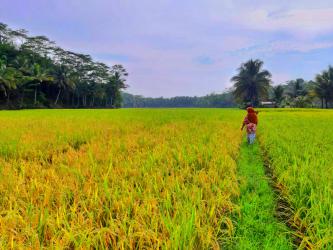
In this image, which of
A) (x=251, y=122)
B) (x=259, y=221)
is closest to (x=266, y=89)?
(x=251, y=122)

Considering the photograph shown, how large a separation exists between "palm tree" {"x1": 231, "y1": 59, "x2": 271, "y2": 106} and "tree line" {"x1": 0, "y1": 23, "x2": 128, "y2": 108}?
950 inches

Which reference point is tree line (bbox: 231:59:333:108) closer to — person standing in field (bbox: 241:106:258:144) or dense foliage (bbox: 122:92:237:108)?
person standing in field (bbox: 241:106:258:144)

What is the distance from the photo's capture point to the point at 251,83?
49.0 meters

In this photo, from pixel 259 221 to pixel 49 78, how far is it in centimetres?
4436

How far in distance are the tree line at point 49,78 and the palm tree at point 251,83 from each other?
79.2ft

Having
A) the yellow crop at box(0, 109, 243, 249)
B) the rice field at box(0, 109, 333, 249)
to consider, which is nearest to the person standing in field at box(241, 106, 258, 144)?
the rice field at box(0, 109, 333, 249)

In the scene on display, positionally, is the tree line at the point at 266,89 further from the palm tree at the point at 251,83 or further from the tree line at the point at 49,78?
Answer: the tree line at the point at 49,78

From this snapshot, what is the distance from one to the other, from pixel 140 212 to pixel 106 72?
2489 inches

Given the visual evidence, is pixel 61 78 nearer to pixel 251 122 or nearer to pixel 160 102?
pixel 251 122

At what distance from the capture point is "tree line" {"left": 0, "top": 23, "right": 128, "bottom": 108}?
135 ft

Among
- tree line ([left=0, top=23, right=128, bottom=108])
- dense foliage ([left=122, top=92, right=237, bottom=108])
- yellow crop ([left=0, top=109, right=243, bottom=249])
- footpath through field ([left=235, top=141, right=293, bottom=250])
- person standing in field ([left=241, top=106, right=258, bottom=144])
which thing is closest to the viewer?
yellow crop ([left=0, top=109, right=243, bottom=249])

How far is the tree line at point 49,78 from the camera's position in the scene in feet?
135

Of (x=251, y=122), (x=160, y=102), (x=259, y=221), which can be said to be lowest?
(x=259, y=221)

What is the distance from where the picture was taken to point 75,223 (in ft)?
8.34
